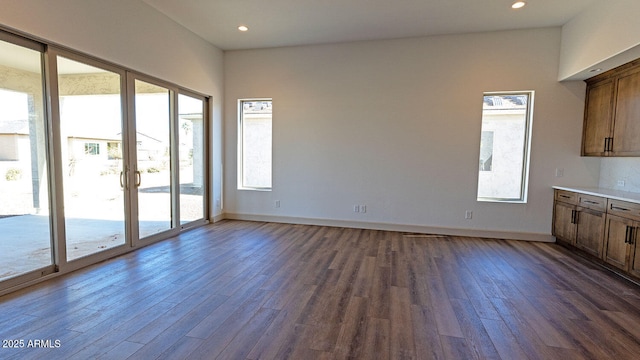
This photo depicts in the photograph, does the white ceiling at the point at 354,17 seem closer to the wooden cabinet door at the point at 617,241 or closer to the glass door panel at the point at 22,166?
the glass door panel at the point at 22,166

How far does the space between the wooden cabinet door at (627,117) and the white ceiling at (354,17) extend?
1.14 m

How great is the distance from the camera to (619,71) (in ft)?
12.8

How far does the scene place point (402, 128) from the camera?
5.25 m

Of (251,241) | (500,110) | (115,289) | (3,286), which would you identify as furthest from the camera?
(500,110)

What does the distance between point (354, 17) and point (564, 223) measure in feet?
14.4

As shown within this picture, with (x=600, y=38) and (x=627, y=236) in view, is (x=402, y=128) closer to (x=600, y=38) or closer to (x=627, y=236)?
(x=600, y=38)

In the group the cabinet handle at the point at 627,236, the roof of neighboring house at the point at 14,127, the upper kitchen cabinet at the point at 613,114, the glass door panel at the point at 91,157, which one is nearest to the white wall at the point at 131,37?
the glass door panel at the point at 91,157

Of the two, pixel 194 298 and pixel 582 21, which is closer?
pixel 194 298

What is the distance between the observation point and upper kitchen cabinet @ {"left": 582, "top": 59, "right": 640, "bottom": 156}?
3705mm

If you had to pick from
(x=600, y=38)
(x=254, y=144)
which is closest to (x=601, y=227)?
(x=600, y=38)

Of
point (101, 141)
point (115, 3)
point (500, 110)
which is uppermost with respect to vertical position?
point (115, 3)

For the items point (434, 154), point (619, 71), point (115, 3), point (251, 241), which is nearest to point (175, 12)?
point (115, 3)

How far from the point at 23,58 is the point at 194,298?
280 cm

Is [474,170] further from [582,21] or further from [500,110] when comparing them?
[582,21]
